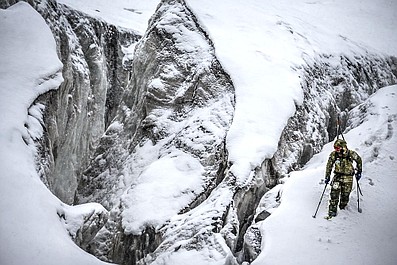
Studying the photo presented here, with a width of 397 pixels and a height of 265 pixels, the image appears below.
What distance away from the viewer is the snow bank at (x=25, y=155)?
6938 mm

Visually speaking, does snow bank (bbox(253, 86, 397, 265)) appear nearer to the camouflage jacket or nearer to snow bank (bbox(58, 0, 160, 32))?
the camouflage jacket

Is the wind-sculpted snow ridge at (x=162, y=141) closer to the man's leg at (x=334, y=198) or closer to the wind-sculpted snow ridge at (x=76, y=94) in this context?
the wind-sculpted snow ridge at (x=76, y=94)

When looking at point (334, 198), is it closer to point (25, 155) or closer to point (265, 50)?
point (25, 155)

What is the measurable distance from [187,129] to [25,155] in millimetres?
4826

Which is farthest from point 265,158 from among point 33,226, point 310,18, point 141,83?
point 310,18

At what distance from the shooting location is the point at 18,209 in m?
7.41

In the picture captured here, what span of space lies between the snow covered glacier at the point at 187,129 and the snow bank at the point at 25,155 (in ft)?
0.18

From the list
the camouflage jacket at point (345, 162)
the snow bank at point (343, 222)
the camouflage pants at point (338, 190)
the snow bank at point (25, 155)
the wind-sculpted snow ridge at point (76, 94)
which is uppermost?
the camouflage jacket at point (345, 162)

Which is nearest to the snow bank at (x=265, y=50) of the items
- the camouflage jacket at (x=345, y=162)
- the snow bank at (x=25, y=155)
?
the camouflage jacket at (x=345, y=162)

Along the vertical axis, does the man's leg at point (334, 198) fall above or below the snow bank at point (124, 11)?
above

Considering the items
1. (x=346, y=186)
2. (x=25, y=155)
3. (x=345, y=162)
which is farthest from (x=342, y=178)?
(x=25, y=155)

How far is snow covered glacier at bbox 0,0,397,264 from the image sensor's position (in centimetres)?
846

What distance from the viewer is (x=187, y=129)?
1140 cm

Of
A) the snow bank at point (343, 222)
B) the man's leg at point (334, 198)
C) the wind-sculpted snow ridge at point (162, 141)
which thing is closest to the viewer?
the snow bank at point (343, 222)
